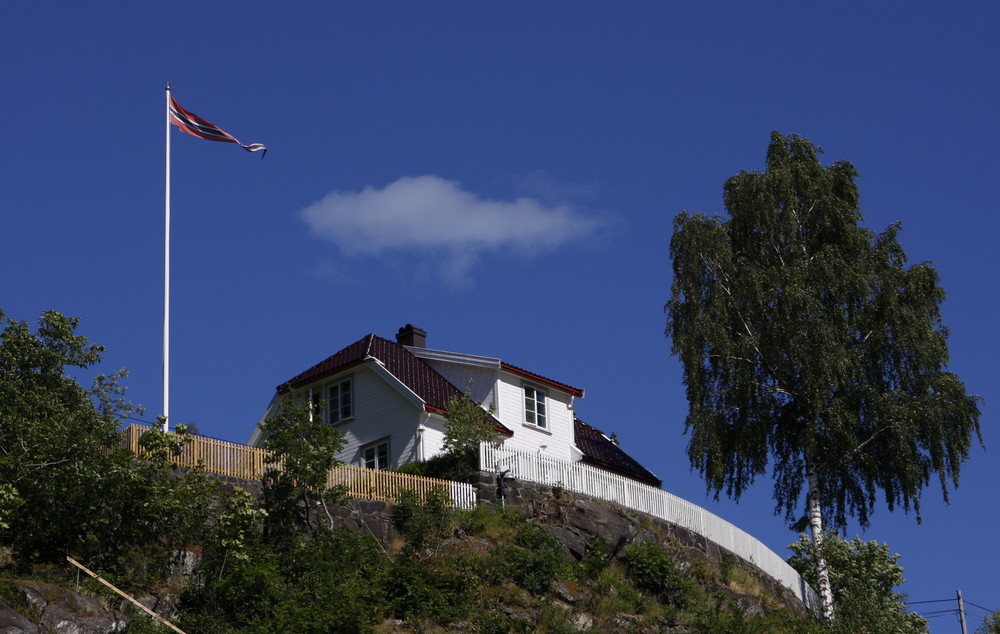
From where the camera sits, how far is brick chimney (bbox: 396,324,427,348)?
5384cm

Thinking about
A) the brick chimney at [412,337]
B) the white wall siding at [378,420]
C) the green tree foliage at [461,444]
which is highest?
the brick chimney at [412,337]

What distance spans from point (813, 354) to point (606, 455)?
10646 mm

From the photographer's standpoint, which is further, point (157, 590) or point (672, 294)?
point (672, 294)

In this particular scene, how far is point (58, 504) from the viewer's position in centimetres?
3119

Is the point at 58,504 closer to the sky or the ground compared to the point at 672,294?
closer to the ground

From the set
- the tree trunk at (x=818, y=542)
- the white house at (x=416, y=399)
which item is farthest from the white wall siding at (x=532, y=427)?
the tree trunk at (x=818, y=542)

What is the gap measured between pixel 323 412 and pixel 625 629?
1798 cm

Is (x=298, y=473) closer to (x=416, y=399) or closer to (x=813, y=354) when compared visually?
(x=416, y=399)

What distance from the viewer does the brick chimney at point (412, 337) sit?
2120 inches

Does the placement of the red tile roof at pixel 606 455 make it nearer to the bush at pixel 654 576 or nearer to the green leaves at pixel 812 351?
the green leaves at pixel 812 351

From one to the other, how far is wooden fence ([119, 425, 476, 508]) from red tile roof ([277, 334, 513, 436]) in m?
7.56

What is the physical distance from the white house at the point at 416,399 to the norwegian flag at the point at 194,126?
8984mm

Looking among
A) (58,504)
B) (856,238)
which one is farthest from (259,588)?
(856,238)

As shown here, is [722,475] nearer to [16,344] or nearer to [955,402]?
[955,402]
